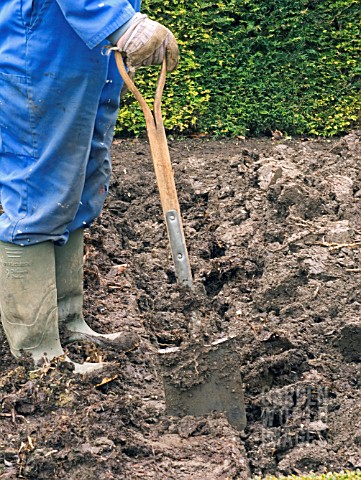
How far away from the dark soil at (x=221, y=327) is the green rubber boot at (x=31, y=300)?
0.33ft

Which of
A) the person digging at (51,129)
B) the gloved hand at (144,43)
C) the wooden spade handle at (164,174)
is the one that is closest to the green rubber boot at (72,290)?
the person digging at (51,129)

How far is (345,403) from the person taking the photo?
3.86 metres

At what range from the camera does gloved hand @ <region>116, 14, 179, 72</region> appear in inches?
138

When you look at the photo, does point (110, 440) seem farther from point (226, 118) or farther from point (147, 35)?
point (226, 118)

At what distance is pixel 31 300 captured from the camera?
3.98m

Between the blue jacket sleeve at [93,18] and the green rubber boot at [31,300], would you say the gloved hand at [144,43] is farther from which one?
the green rubber boot at [31,300]

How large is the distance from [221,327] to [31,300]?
1.10 metres

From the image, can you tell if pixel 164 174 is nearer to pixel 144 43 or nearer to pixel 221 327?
pixel 144 43

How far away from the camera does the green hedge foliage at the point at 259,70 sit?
756cm

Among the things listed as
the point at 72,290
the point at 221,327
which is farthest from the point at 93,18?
the point at 221,327

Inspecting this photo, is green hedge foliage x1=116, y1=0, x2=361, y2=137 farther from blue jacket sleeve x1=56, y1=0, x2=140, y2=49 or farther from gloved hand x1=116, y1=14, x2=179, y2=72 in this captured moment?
blue jacket sleeve x1=56, y1=0, x2=140, y2=49

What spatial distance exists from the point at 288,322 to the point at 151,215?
1802 mm

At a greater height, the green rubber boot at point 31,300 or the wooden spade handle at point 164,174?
the wooden spade handle at point 164,174

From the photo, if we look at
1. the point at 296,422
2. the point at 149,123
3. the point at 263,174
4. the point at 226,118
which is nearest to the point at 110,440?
the point at 296,422
